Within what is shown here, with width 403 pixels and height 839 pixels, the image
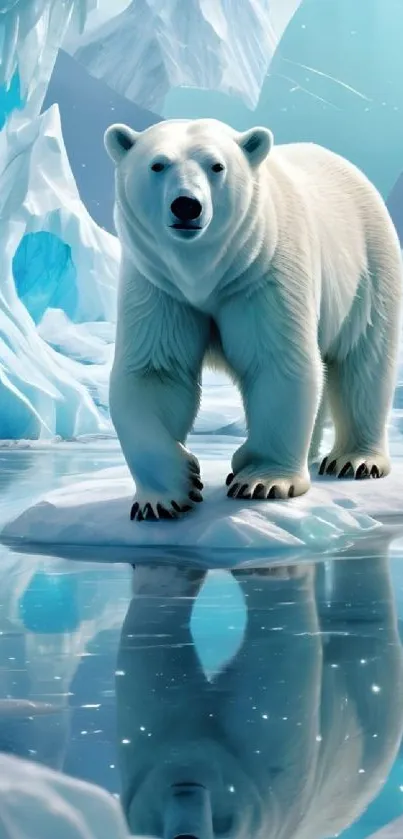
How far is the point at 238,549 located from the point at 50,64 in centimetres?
767

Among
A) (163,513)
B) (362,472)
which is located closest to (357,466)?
(362,472)

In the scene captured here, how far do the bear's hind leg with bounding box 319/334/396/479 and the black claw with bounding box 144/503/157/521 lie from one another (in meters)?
0.76

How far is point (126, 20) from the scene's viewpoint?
15.6 m

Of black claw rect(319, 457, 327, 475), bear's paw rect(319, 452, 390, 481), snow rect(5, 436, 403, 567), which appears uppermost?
snow rect(5, 436, 403, 567)

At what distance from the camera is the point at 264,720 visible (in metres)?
1.20

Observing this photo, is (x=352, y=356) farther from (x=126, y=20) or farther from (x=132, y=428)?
(x=126, y=20)

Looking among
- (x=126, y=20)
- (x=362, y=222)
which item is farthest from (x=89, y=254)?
(x=362, y=222)

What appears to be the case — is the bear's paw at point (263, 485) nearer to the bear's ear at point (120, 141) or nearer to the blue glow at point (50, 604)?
the blue glow at point (50, 604)

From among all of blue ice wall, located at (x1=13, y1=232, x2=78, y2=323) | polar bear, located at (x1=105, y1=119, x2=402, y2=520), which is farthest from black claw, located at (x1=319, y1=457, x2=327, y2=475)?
blue ice wall, located at (x1=13, y1=232, x2=78, y2=323)

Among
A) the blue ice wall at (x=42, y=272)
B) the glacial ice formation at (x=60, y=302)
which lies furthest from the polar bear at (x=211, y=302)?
the blue ice wall at (x=42, y=272)

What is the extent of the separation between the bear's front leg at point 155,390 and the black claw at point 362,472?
2.13 ft

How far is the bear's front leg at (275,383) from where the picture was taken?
2.62 m

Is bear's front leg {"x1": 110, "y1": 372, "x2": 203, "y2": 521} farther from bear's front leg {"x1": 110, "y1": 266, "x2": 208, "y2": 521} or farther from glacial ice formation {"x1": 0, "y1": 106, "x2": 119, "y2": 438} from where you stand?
glacial ice formation {"x1": 0, "y1": 106, "x2": 119, "y2": 438}

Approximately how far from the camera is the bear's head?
2.32 m
